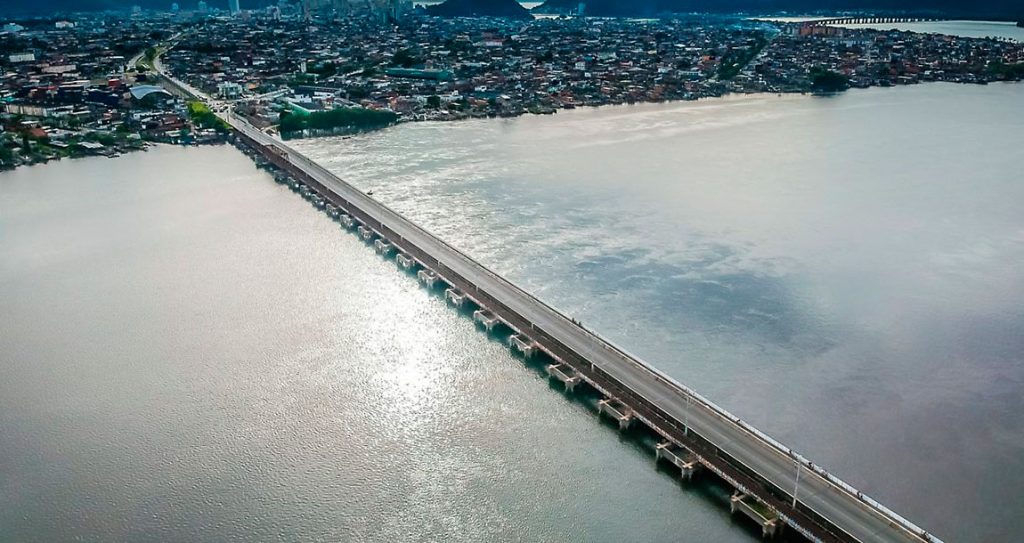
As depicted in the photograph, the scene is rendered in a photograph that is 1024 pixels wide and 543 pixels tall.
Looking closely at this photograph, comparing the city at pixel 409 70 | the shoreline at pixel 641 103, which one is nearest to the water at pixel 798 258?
the shoreline at pixel 641 103

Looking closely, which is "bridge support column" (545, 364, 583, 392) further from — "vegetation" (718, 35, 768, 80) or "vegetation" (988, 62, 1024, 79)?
"vegetation" (988, 62, 1024, 79)

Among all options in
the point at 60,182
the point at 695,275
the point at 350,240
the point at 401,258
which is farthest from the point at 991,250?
the point at 60,182

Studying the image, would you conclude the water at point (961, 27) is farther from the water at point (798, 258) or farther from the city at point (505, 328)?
the city at point (505, 328)

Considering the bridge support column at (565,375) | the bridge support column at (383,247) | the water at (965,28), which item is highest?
the water at (965,28)

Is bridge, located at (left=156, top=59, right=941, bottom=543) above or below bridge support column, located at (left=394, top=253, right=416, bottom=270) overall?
below

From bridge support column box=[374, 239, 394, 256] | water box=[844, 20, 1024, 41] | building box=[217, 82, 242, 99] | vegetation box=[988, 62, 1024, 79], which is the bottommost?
bridge support column box=[374, 239, 394, 256]

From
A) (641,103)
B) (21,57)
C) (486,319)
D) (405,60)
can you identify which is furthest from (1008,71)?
(21,57)

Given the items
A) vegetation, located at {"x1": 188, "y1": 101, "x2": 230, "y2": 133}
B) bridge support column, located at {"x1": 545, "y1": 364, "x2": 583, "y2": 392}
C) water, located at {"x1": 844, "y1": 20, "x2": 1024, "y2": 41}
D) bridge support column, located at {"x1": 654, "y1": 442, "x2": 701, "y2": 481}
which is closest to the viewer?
bridge support column, located at {"x1": 654, "y1": 442, "x2": 701, "y2": 481}

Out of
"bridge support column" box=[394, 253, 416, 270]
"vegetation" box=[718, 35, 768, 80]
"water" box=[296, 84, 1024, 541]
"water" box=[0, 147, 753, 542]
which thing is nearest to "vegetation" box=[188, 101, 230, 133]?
"water" box=[296, 84, 1024, 541]
